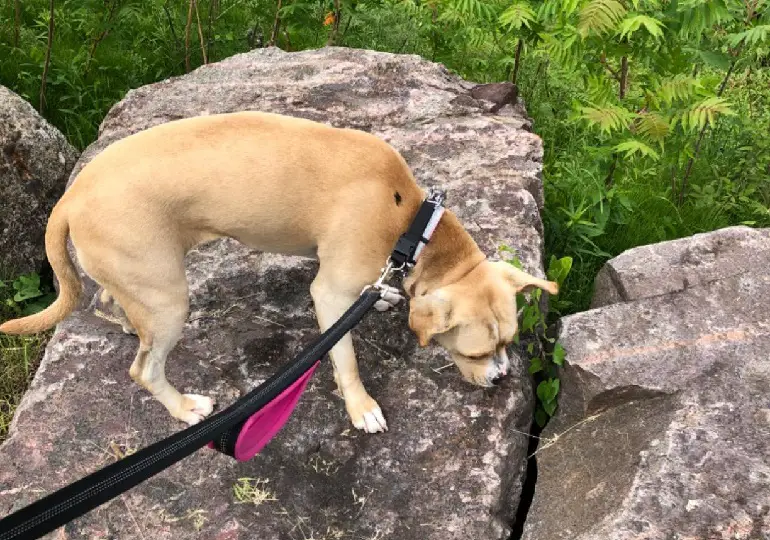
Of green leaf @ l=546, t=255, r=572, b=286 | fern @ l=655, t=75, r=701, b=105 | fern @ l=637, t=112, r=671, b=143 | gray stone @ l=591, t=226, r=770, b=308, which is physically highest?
fern @ l=655, t=75, r=701, b=105

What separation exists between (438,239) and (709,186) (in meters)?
3.04

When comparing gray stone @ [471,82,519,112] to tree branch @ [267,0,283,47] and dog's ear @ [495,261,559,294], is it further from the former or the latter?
dog's ear @ [495,261,559,294]

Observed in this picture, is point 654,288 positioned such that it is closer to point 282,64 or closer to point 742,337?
point 742,337

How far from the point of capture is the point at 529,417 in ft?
12.5

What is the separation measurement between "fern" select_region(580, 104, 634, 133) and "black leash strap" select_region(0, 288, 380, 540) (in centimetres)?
256

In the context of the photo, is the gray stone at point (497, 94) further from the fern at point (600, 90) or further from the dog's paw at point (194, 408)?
the dog's paw at point (194, 408)

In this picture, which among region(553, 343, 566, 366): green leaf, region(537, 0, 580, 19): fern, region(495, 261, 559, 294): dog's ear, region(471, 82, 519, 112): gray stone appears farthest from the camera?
region(471, 82, 519, 112): gray stone

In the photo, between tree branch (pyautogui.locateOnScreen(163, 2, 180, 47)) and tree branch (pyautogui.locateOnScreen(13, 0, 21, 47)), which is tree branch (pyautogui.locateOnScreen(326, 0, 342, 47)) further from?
tree branch (pyautogui.locateOnScreen(13, 0, 21, 47))

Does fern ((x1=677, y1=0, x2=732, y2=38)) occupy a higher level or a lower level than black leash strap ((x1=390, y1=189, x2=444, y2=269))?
higher

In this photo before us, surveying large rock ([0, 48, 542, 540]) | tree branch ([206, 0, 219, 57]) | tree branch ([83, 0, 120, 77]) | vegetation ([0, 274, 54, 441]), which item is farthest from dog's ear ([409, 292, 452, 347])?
tree branch ([206, 0, 219, 57])

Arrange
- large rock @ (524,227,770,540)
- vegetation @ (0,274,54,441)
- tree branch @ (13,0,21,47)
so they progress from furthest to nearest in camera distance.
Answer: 1. tree branch @ (13,0,21,47)
2. vegetation @ (0,274,54,441)
3. large rock @ (524,227,770,540)

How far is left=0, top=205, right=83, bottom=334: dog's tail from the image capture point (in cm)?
325

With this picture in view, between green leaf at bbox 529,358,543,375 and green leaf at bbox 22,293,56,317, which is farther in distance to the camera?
green leaf at bbox 22,293,56,317

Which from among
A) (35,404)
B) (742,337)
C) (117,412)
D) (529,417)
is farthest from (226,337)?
(742,337)
